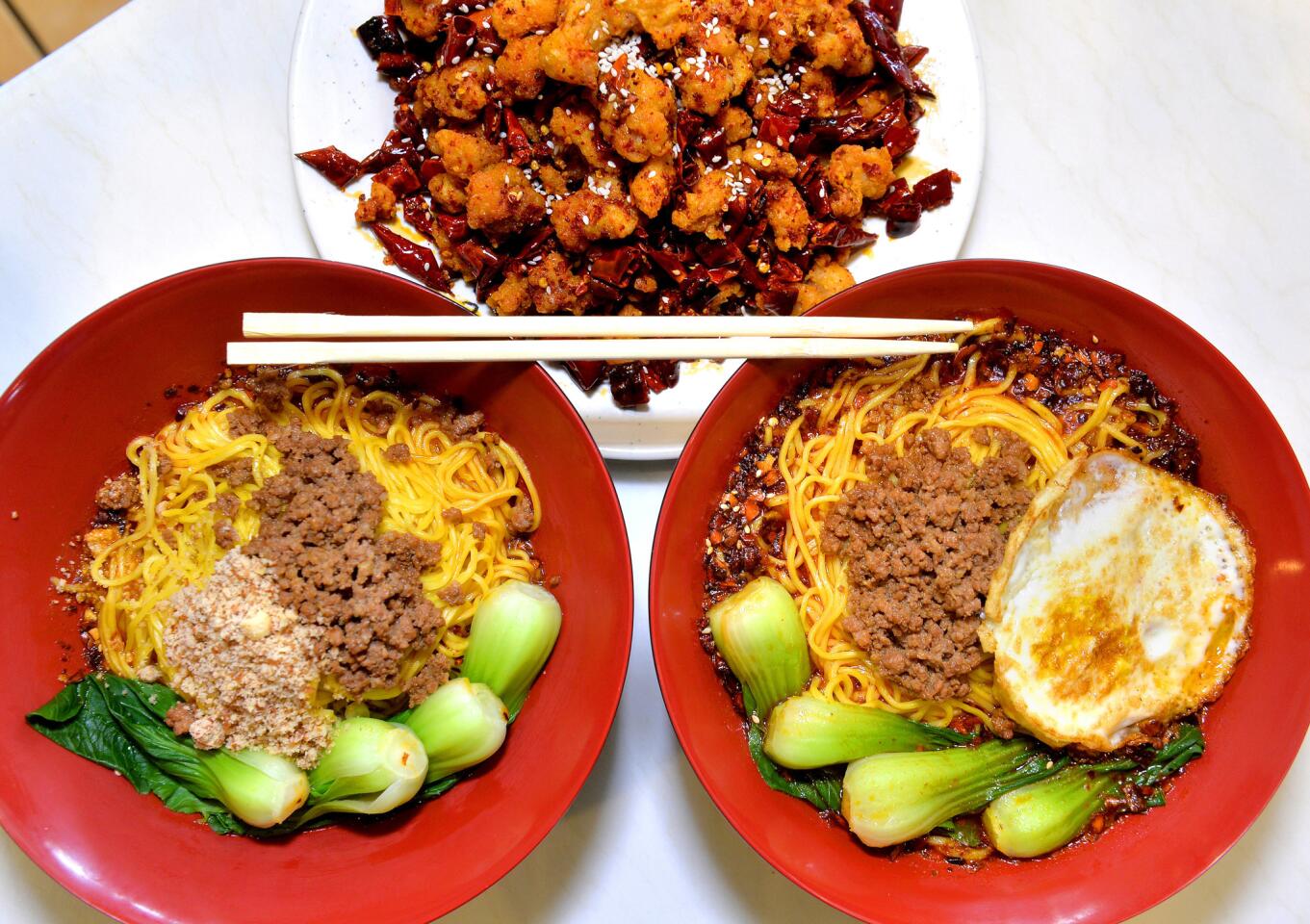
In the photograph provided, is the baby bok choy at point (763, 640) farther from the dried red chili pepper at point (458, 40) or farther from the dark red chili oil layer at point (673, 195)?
the dried red chili pepper at point (458, 40)

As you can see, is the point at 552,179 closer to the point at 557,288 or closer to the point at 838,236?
the point at 557,288

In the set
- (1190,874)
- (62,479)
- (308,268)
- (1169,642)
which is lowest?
(1190,874)

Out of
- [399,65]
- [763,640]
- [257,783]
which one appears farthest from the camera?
[399,65]

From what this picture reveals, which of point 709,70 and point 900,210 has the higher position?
point 709,70

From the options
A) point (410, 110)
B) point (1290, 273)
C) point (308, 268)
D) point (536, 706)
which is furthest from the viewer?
point (1290, 273)

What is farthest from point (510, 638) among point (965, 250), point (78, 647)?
point (965, 250)

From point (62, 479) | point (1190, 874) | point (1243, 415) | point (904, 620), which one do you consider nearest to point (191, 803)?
point (62, 479)

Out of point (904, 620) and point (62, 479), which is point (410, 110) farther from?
point (904, 620)
